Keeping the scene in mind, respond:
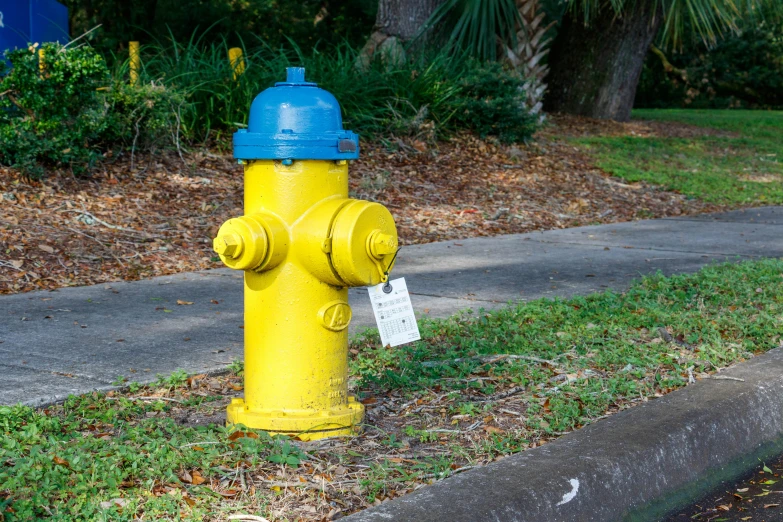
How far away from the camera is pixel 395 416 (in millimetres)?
3281

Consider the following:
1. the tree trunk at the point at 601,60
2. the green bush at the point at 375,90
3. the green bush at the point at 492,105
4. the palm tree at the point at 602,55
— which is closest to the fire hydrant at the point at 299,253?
the green bush at the point at 375,90

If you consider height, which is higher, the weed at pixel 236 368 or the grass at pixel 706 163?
the grass at pixel 706 163

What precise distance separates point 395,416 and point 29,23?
804cm

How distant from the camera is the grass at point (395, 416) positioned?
2.50 meters

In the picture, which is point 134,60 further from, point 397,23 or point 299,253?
point 299,253

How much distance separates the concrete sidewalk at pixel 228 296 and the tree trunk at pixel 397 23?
460 cm

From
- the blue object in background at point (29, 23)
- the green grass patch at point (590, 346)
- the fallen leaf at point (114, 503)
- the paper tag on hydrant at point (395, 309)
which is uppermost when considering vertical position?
the blue object in background at point (29, 23)

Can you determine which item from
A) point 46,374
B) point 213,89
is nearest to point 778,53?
point 213,89

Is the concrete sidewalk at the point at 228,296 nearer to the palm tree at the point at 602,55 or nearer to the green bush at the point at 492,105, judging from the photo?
the green bush at the point at 492,105

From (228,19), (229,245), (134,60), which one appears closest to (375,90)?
(134,60)

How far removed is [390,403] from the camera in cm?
342

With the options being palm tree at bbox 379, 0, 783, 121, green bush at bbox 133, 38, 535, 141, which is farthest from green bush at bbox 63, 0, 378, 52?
green bush at bbox 133, 38, 535, 141

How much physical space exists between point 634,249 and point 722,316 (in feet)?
8.26

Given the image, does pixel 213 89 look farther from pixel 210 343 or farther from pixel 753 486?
pixel 753 486
